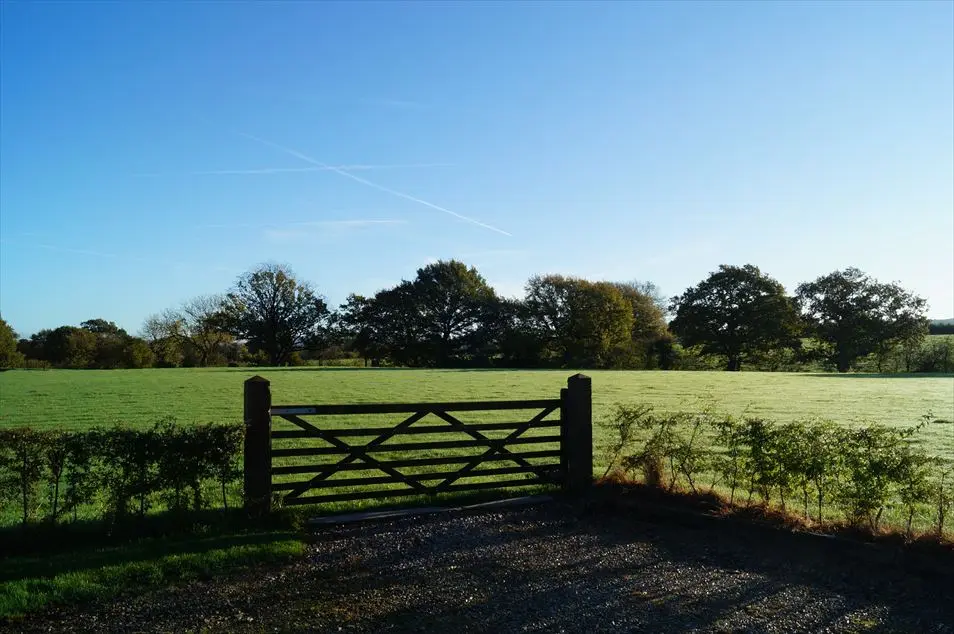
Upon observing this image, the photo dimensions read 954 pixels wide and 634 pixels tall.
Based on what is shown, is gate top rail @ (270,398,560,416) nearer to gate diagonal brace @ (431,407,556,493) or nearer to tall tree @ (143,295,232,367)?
gate diagonal brace @ (431,407,556,493)

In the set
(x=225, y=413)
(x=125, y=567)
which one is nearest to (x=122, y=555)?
(x=125, y=567)

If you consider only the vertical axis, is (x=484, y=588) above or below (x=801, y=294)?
below

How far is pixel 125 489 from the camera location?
26.7 ft

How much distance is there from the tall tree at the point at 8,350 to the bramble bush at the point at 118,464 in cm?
6722

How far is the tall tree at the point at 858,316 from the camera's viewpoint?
2977 inches

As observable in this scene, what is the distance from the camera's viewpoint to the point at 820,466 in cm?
809

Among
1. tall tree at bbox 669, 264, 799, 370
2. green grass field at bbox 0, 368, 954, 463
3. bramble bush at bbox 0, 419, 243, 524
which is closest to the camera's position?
bramble bush at bbox 0, 419, 243, 524

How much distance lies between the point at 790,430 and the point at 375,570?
589cm

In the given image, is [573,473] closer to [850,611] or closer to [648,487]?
[648,487]

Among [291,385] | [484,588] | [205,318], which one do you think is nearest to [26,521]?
[484,588]

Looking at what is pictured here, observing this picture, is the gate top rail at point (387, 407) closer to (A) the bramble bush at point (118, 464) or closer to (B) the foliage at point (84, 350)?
(A) the bramble bush at point (118, 464)

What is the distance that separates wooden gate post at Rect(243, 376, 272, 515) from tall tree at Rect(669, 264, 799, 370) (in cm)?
7916

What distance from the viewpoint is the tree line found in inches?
2975

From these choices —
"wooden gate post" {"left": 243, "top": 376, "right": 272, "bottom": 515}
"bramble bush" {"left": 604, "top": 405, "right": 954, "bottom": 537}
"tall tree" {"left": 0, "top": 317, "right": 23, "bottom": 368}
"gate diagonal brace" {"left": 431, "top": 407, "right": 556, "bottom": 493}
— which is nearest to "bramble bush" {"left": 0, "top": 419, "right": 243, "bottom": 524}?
"wooden gate post" {"left": 243, "top": 376, "right": 272, "bottom": 515}
